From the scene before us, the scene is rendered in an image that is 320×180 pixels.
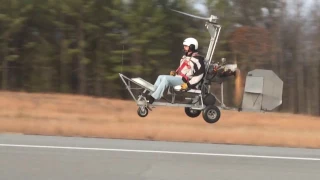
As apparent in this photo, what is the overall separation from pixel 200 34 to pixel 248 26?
7.95 feet

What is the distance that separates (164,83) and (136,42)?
16973 mm

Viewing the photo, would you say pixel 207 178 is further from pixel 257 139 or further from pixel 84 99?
pixel 84 99

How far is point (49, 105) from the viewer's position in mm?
22375

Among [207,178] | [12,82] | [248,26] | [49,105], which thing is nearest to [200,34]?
[248,26]

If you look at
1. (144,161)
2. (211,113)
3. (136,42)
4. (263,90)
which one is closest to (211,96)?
(211,113)

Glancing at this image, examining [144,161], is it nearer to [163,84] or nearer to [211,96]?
[163,84]

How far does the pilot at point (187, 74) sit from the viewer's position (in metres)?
9.99

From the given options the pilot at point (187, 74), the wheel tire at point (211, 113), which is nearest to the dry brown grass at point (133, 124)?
the wheel tire at point (211, 113)

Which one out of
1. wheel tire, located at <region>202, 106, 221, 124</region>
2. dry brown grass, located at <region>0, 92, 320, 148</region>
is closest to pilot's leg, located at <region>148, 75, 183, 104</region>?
wheel tire, located at <region>202, 106, 221, 124</region>

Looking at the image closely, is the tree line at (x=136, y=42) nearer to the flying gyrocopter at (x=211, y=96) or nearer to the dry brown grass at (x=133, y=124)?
the dry brown grass at (x=133, y=124)

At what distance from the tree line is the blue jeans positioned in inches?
562

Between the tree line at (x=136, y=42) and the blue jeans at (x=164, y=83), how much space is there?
14.3 meters

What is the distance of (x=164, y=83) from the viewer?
1003 cm

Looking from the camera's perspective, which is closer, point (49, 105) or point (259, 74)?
point (259, 74)
